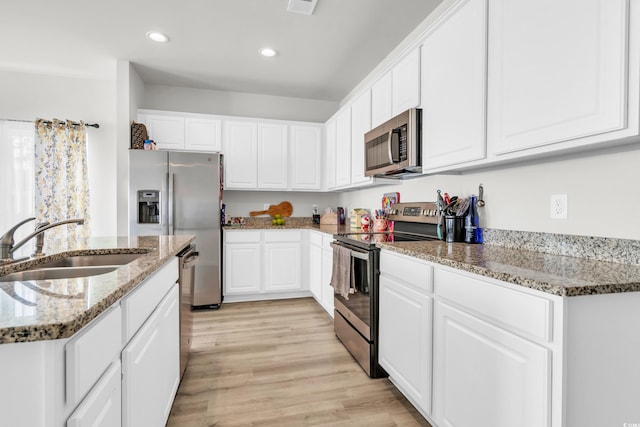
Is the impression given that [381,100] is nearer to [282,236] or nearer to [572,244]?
[572,244]

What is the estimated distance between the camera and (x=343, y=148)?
362 cm

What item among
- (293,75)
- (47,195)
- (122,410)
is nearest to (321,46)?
(293,75)

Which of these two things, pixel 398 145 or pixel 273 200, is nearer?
pixel 398 145

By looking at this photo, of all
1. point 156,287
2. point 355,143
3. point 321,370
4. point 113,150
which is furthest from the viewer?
point 113,150

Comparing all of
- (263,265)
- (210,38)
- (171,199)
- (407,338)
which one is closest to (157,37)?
(210,38)

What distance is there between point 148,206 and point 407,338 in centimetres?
299

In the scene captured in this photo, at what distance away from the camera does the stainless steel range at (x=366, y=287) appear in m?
2.07

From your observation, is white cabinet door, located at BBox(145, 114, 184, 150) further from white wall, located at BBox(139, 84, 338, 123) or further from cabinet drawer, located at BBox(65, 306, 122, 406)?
cabinet drawer, located at BBox(65, 306, 122, 406)

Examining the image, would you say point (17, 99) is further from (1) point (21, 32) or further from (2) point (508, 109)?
(2) point (508, 109)

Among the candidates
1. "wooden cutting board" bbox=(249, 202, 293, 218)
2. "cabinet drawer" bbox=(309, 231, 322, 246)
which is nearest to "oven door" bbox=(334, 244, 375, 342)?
"cabinet drawer" bbox=(309, 231, 322, 246)

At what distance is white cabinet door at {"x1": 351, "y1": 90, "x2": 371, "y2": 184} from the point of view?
2.99 meters

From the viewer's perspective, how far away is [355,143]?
3.30 metres

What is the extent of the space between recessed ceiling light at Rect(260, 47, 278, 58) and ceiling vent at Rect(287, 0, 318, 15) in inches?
27.0

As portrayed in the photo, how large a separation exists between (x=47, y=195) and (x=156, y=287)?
3.29m
